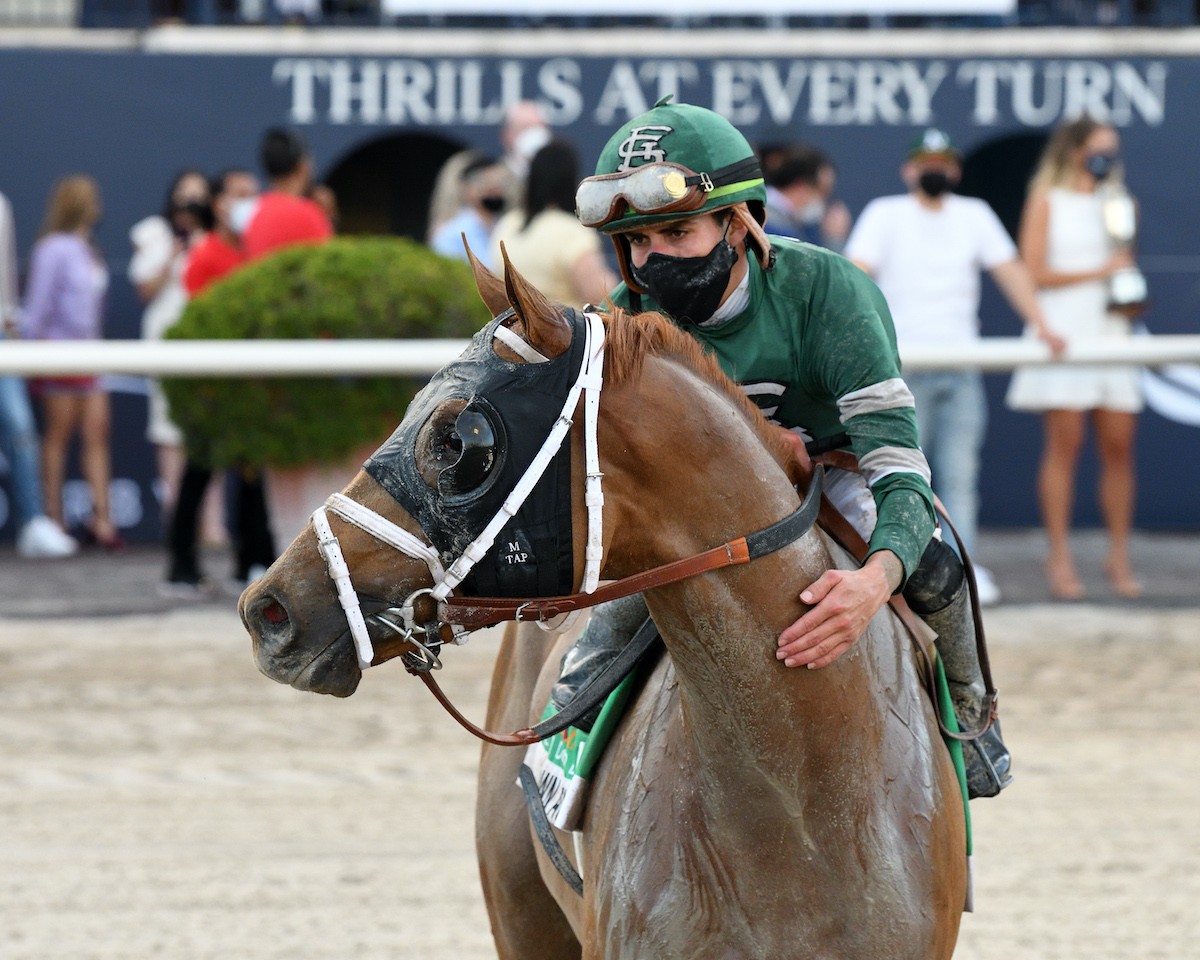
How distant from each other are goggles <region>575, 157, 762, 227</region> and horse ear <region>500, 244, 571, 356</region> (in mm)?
374

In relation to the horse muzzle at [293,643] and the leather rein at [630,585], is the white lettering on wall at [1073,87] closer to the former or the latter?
the leather rein at [630,585]

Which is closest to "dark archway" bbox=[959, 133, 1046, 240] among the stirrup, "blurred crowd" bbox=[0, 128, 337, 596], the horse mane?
"blurred crowd" bbox=[0, 128, 337, 596]

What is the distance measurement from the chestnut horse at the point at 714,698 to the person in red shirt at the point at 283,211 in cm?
615

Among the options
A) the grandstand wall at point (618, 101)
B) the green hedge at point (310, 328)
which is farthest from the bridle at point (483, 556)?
the grandstand wall at point (618, 101)

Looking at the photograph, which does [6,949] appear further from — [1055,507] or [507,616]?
[1055,507]

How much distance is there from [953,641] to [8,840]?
3.43 m

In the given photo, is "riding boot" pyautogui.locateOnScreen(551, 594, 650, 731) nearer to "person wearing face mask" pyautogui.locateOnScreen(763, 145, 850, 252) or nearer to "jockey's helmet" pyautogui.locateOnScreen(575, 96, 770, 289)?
"jockey's helmet" pyautogui.locateOnScreen(575, 96, 770, 289)

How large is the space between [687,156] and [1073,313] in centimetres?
631

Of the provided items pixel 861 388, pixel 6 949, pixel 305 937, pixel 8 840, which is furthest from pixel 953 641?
pixel 8 840

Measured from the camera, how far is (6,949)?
4.52 metres

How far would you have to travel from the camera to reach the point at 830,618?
2588 mm

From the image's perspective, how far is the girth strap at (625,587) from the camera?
247 cm

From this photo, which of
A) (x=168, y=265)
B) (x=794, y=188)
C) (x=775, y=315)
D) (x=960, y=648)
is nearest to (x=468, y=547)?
(x=775, y=315)

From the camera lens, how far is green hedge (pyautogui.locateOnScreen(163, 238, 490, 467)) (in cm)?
816
